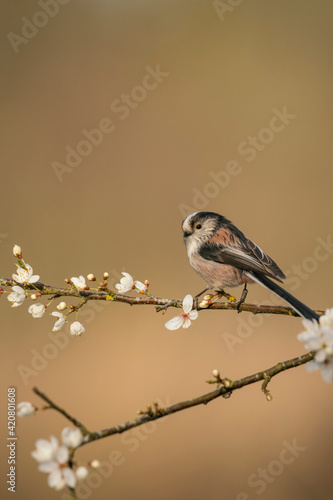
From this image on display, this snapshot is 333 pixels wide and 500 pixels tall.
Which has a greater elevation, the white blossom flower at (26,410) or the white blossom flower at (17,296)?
the white blossom flower at (17,296)

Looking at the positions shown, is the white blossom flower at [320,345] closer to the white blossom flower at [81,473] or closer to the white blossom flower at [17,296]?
the white blossom flower at [81,473]

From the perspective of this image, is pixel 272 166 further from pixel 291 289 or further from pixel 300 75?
pixel 291 289

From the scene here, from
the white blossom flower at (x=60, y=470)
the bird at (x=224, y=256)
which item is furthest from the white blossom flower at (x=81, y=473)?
the bird at (x=224, y=256)

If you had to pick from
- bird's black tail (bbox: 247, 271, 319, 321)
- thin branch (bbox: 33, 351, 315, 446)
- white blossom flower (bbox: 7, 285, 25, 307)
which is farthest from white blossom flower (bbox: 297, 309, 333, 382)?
white blossom flower (bbox: 7, 285, 25, 307)

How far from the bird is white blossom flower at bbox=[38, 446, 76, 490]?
3.70 feet

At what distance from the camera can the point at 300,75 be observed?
654cm

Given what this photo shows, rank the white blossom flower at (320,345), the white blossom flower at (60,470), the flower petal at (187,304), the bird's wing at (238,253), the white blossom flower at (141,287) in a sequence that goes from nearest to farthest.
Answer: the white blossom flower at (60,470) < the white blossom flower at (320,345) < the flower petal at (187,304) < the white blossom flower at (141,287) < the bird's wing at (238,253)

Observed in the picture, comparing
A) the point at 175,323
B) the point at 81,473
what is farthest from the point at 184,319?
the point at 81,473

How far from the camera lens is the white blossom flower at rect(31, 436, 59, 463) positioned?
3.21ft

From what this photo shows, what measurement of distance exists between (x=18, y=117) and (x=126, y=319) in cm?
326

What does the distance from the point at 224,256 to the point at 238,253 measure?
0.25 ft

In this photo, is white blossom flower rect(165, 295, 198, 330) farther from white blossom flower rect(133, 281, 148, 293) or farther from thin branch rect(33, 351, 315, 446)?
thin branch rect(33, 351, 315, 446)

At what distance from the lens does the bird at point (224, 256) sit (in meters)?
2.15

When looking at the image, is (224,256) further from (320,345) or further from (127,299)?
(320,345)
